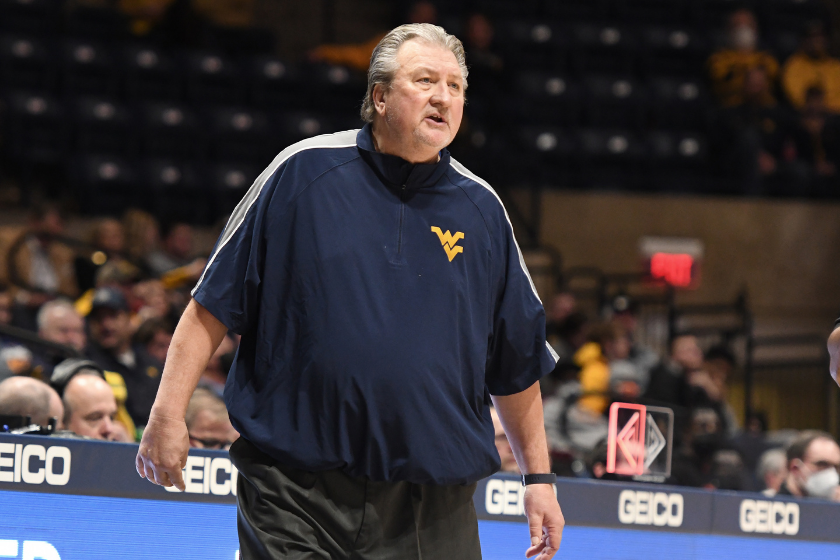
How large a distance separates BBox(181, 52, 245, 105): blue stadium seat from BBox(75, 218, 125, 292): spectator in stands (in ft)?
8.62

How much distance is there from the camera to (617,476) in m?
4.33

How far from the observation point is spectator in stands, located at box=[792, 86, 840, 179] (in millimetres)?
12297

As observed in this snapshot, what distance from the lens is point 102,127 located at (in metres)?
10.6

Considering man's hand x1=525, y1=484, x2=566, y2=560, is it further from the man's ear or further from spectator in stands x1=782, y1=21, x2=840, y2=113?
spectator in stands x1=782, y1=21, x2=840, y2=113

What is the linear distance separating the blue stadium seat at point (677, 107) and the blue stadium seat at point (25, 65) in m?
6.11

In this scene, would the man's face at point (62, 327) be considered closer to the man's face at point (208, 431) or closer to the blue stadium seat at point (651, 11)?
the man's face at point (208, 431)

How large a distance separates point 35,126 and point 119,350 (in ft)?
14.0

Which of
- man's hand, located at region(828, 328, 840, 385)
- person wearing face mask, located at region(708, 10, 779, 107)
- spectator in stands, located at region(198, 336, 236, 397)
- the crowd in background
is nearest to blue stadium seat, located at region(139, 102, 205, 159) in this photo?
the crowd in background

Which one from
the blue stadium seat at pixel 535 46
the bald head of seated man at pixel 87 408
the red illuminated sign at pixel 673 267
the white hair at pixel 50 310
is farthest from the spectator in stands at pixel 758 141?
the bald head of seated man at pixel 87 408

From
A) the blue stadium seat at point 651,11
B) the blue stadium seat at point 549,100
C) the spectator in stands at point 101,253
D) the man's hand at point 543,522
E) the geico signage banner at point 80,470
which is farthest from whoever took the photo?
the blue stadium seat at point 651,11

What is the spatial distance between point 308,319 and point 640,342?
894 cm

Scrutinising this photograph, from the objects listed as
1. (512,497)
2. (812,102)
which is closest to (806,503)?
(512,497)

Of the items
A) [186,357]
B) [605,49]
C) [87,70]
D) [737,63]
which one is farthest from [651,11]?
[186,357]

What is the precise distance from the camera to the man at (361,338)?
97.4 inches
